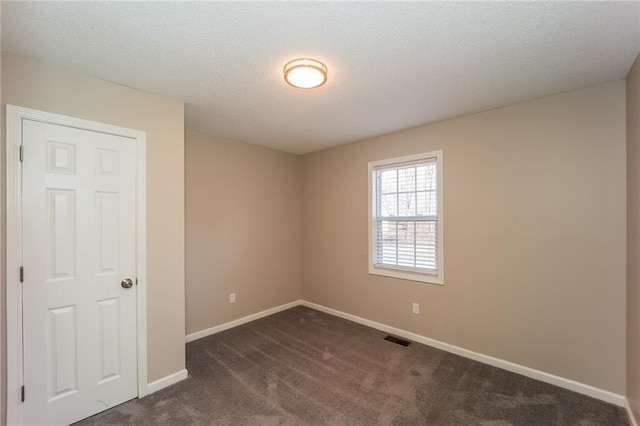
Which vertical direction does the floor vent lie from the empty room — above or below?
below

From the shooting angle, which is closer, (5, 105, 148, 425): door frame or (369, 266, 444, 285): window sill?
(5, 105, 148, 425): door frame

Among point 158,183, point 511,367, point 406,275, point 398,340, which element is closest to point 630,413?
point 511,367

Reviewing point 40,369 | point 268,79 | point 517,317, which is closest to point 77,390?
point 40,369

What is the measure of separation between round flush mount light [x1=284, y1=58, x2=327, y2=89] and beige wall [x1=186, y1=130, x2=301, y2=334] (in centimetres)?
190

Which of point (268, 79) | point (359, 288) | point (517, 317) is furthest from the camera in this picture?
point (359, 288)

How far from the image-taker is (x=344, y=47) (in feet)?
5.57

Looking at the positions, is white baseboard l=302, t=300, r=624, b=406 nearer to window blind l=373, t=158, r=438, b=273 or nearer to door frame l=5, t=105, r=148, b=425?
window blind l=373, t=158, r=438, b=273

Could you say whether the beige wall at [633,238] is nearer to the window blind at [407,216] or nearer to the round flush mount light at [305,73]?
the window blind at [407,216]

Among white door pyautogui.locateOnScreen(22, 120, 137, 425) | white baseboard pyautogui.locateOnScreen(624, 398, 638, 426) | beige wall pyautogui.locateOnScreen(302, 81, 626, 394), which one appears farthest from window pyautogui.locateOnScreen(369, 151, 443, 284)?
white door pyautogui.locateOnScreen(22, 120, 137, 425)

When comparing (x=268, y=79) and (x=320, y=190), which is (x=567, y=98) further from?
(x=320, y=190)

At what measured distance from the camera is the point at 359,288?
3.77m

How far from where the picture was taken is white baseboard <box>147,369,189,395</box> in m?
2.28

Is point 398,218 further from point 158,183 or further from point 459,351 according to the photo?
point 158,183

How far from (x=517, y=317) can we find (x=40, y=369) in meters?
3.72
